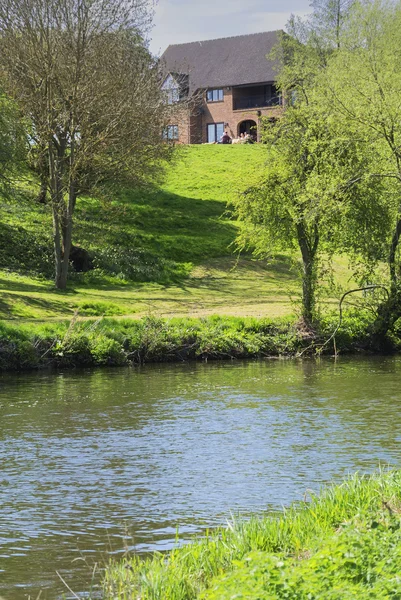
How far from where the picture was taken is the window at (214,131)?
95.9 m

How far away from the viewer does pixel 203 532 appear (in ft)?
38.0

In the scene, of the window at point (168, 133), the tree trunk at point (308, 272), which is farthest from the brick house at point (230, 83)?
the tree trunk at point (308, 272)

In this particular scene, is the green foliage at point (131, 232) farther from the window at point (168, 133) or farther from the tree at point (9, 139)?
the window at point (168, 133)

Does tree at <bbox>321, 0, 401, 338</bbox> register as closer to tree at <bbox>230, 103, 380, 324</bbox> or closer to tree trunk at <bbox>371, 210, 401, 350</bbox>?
tree trunk at <bbox>371, 210, 401, 350</bbox>

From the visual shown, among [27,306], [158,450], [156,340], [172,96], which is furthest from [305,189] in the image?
[172,96]

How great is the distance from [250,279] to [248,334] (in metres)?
15.3

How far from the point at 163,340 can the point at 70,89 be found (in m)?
13.3

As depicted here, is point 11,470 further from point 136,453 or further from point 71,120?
point 71,120

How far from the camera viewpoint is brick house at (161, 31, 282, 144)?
3637 inches

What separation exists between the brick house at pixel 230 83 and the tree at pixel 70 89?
4851 centimetres

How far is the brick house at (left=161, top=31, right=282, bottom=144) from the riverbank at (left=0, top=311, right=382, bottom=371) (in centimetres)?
6152

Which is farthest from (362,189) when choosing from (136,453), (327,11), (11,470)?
(327,11)

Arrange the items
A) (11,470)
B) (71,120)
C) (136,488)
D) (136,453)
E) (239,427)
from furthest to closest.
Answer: (71,120)
(239,427)
(136,453)
(11,470)
(136,488)

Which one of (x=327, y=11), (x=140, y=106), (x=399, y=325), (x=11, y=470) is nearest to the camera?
(x=11, y=470)
